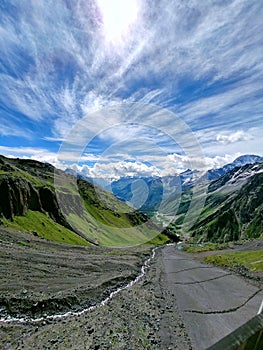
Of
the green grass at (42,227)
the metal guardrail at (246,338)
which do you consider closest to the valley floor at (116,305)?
the metal guardrail at (246,338)

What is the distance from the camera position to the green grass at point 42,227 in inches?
3482

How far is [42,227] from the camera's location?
9625 centimetres

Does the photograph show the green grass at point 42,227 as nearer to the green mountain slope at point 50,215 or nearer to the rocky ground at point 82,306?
the green mountain slope at point 50,215

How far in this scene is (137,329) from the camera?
27.9 m

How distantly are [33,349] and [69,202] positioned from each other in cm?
12078

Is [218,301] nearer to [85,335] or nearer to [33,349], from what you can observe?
[85,335]

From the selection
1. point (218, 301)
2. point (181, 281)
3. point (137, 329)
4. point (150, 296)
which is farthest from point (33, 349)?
point (181, 281)

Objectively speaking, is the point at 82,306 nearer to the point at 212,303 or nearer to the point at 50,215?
the point at 212,303

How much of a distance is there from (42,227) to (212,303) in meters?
74.9

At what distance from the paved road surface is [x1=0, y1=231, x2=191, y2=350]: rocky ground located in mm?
1543

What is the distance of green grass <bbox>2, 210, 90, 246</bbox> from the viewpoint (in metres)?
88.4

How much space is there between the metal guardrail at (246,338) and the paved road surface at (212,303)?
1035 inches

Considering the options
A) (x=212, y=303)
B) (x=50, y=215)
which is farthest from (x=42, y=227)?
(x=212, y=303)

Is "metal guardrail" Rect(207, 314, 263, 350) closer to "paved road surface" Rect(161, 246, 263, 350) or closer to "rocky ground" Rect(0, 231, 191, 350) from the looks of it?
"rocky ground" Rect(0, 231, 191, 350)
